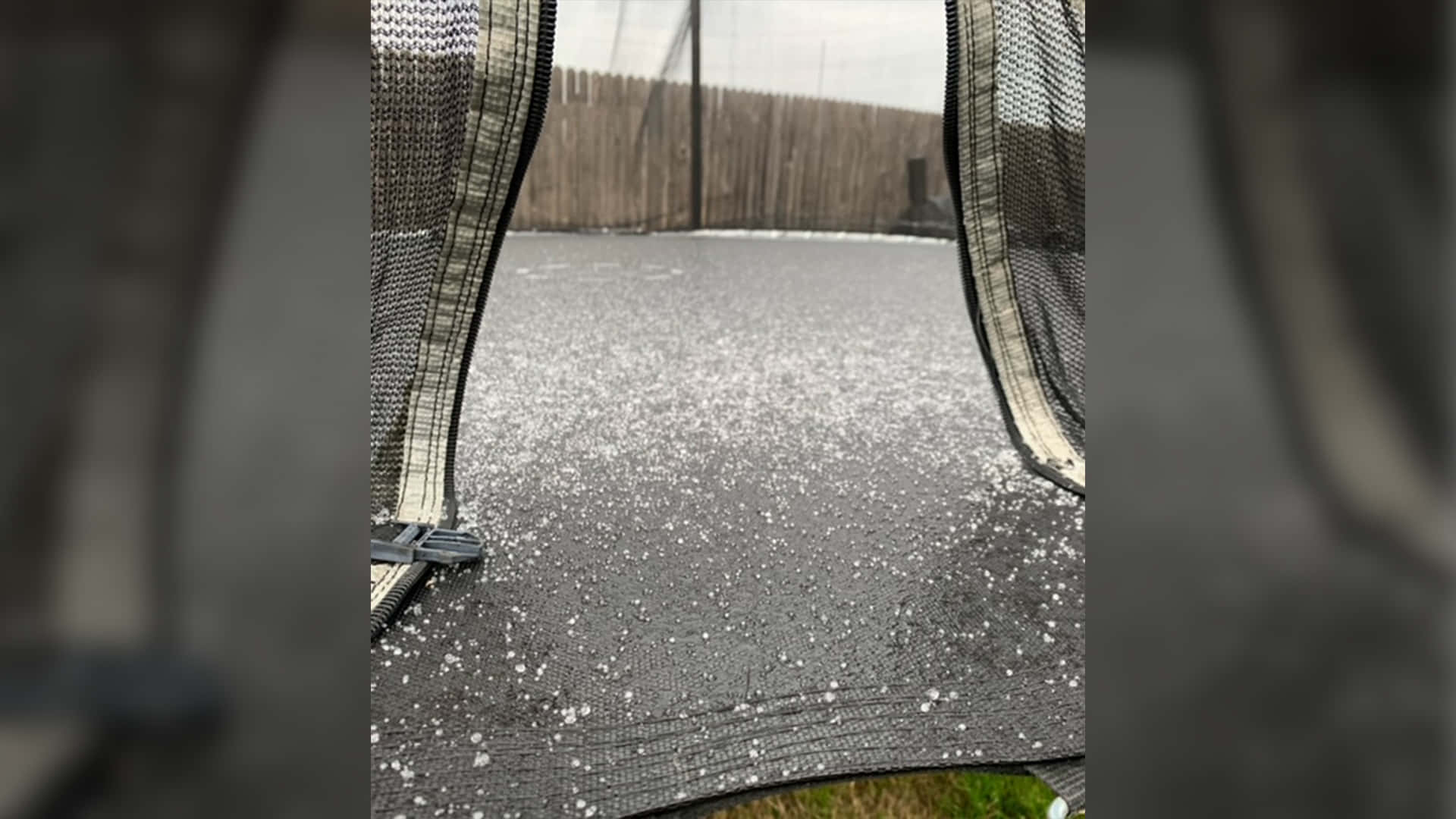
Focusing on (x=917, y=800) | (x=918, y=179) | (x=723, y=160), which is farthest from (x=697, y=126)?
(x=917, y=800)

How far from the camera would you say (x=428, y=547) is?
2.74 ft

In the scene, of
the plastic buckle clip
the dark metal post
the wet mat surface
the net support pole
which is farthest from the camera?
the dark metal post

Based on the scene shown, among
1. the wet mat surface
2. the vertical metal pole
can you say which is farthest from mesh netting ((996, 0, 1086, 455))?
the vertical metal pole

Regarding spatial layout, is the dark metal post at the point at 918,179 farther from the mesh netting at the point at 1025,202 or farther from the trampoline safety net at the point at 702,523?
the mesh netting at the point at 1025,202

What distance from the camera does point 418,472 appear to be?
942 mm

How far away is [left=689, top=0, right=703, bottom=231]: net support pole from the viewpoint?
4.61 meters

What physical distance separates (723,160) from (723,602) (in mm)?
4486

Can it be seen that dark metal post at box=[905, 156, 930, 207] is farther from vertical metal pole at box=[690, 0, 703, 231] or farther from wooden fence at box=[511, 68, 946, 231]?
vertical metal pole at box=[690, 0, 703, 231]

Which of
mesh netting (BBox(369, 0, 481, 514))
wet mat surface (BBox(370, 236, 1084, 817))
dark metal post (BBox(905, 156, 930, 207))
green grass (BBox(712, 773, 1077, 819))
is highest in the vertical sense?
dark metal post (BBox(905, 156, 930, 207))

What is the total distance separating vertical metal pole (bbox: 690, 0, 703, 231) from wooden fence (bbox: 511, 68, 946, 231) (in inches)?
1.2

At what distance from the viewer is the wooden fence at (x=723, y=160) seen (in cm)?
479

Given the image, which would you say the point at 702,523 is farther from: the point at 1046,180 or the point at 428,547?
the point at 1046,180
